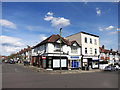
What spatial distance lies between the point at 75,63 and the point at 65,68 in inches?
136

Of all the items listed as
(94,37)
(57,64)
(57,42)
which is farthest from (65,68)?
(94,37)

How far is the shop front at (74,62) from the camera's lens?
2903 centimetres

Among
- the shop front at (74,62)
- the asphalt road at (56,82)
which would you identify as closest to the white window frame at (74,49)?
the shop front at (74,62)

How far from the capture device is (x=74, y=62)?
2980 centimetres

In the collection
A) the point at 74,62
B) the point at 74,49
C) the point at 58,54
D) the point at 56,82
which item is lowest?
the point at 56,82

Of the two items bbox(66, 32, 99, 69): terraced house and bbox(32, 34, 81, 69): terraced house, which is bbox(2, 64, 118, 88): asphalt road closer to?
bbox(32, 34, 81, 69): terraced house

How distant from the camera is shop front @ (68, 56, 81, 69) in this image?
1143 inches

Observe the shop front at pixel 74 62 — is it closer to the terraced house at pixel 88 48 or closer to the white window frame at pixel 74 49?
the terraced house at pixel 88 48

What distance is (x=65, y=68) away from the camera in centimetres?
2817

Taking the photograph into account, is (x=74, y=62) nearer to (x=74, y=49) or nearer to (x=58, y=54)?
(x=74, y=49)

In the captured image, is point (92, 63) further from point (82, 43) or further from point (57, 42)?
point (57, 42)

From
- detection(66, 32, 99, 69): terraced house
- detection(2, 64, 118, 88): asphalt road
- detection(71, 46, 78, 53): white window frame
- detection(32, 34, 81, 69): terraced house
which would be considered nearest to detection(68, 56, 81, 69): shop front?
detection(32, 34, 81, 69): terraced house

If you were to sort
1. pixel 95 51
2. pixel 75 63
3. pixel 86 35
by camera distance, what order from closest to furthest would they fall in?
1. pixel 75 63
2. pixel 86 35
3. pixel 95 51

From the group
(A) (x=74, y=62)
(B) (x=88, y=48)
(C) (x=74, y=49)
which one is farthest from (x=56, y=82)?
(B) (x=88, y=48)
